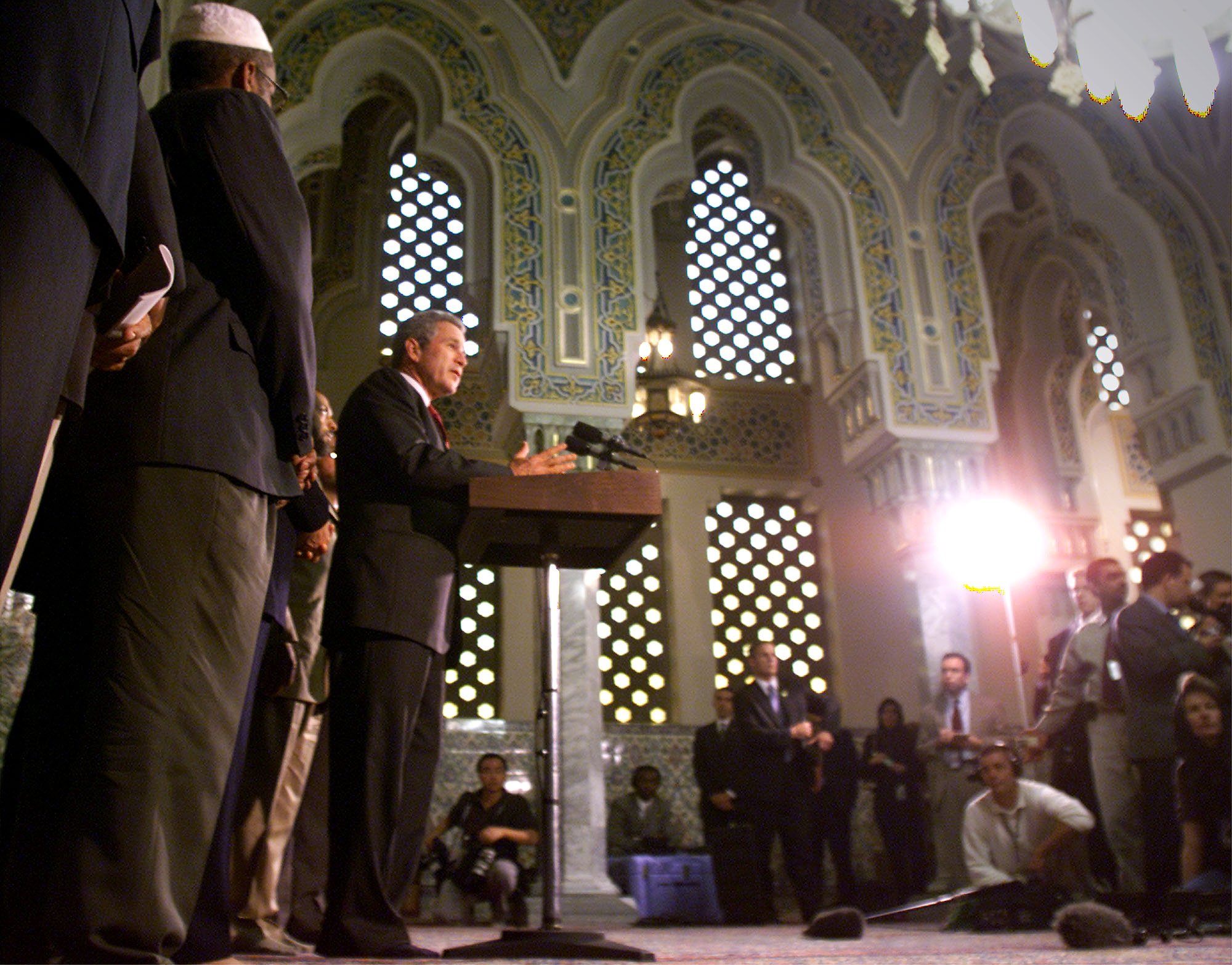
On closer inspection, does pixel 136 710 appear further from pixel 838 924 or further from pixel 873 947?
pixel 838 924

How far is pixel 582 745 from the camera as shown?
658 centimetres

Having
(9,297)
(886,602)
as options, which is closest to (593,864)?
(886,602)

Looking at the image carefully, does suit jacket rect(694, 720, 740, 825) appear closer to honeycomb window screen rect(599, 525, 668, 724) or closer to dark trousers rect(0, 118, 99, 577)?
honeycomb window screen rect(599, 525, 668, 724)

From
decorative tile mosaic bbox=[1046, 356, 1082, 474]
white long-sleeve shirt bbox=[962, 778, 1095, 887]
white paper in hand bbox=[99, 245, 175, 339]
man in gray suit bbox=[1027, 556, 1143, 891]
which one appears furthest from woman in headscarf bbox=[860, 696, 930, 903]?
white paper in hand bbox=[99, 245, 175, 339]

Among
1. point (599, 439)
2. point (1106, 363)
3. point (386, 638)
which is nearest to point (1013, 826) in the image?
point (599, 439)

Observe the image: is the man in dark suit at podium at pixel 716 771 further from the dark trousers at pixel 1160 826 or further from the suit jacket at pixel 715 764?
the dark trousers at pixel 1160 826

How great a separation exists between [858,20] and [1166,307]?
3102 millimetres

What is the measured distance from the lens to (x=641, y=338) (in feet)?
24.3

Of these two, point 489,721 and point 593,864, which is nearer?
point 593,864

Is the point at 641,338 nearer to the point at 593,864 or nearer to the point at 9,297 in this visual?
the point at 593,864

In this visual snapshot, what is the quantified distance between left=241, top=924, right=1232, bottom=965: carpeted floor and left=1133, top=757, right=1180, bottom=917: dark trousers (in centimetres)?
79

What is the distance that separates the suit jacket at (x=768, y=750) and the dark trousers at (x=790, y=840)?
0.04 metres

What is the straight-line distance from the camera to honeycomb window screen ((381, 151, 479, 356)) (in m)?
10.1

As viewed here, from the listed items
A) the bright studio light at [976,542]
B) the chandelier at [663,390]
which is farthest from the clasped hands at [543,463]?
the chandelier at [663,390]
